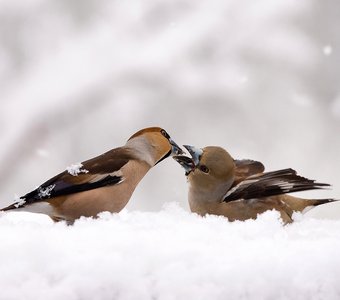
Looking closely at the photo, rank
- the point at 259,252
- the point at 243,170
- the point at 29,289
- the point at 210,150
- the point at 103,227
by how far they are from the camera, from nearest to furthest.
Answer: the point at 29,289
the point at 259,252
the point at 103,227
the point at 210,150
the point at 243,170

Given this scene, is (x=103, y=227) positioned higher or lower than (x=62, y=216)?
lower

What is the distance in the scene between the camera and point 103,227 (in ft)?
→ 5.08

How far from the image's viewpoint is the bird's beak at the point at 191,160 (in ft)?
7.26

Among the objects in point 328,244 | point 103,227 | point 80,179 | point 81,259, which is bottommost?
point 328,244

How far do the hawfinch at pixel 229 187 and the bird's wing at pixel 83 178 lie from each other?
0.36 meters

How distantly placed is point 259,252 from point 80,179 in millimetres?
1209

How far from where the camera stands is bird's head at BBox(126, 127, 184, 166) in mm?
2566

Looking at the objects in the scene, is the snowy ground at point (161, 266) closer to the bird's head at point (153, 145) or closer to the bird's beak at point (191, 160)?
the bird's beak at point (191, 160)

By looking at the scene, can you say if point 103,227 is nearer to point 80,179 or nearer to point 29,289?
point 29,289

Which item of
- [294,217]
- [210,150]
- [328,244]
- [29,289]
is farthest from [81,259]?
[294,217]

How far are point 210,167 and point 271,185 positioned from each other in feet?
0.79

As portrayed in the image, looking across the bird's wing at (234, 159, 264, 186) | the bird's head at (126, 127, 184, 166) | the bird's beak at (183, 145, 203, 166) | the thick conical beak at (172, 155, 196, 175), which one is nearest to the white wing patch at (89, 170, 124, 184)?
the bird's head at (126, 127, 184, 166)

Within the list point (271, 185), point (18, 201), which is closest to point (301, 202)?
point (271, 185)

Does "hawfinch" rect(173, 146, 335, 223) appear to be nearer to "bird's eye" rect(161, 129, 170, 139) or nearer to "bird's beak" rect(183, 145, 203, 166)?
"bird's beak" rect(183, 145, 203, 166)
